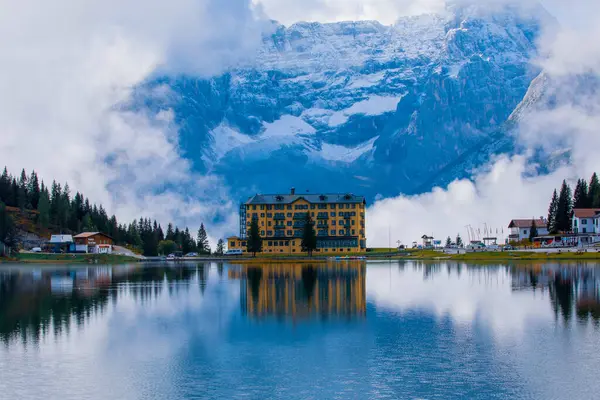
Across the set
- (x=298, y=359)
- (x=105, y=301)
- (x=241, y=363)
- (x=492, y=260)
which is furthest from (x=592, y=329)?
(x=492, y=260)

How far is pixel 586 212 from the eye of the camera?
7254 inches

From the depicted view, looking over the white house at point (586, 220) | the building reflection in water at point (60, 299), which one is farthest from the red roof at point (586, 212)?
the building reflection in water at point (60, 299)

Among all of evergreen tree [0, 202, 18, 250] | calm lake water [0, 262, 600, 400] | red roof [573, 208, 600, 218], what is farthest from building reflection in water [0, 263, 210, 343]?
red roof [573, 208, 600, 218]

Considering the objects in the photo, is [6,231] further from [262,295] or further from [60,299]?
[262,295]

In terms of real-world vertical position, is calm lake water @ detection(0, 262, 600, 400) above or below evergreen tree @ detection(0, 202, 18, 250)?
below

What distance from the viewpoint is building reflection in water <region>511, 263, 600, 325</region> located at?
63.6m

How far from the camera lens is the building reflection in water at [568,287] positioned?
6359cm

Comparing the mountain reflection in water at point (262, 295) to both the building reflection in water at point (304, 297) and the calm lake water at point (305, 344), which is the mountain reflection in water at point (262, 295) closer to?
the building reflection in water at point (304, 297)

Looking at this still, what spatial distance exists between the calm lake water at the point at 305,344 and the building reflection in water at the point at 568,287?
1.07ft

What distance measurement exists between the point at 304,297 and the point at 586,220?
12267cm

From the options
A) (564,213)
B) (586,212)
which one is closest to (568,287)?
(586,212)

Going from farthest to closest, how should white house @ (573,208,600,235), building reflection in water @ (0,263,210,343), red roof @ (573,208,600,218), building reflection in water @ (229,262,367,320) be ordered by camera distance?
1. red roof @ (573,208,600,218)
2. white house @ (573,208,600,235)
3. building reflection in water @ (229,262,367,320)
4. building reflection in water @ (0,263,210,343)

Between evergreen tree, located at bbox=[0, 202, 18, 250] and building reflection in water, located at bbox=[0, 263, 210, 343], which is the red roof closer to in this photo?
building reflection in water, located at bbox=[0, 263, 210, 343]

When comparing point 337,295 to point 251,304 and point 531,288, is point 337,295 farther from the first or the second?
point 531,288
